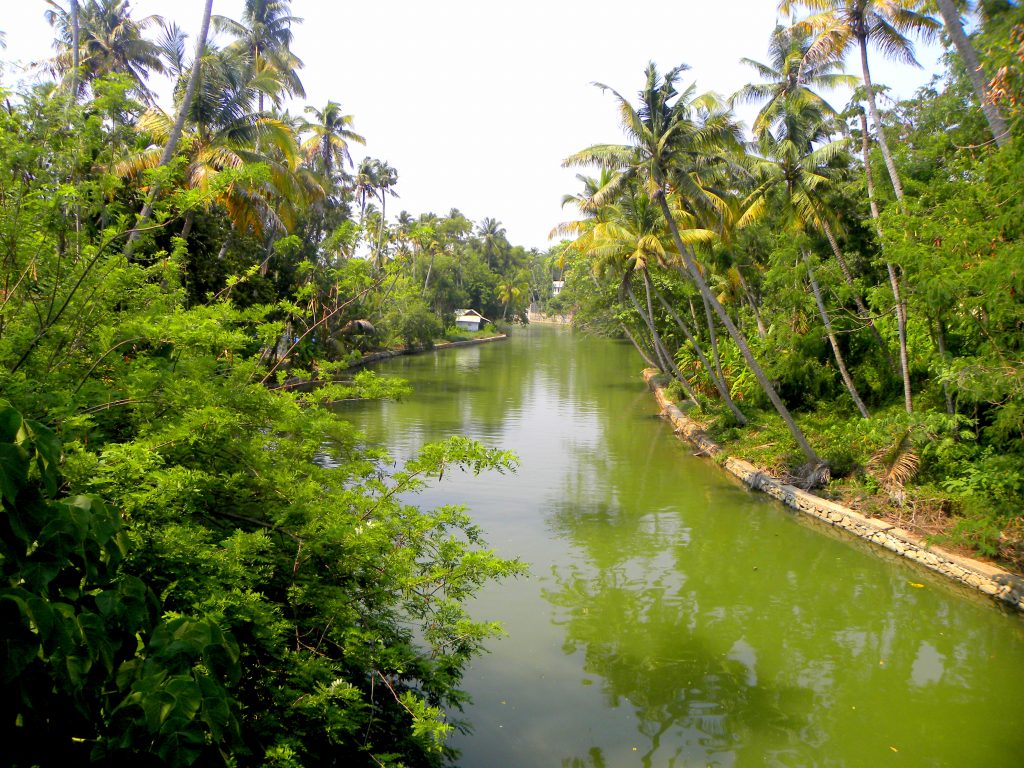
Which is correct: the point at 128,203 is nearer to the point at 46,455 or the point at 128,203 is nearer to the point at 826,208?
the point at 46,455

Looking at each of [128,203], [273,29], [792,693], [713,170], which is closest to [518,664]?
[792,693]

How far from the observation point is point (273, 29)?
2580 cm

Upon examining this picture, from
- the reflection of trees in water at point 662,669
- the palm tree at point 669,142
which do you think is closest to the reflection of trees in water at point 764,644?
the reflection of trees in water at point 662,669

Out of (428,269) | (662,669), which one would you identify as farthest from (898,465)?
(428,269)

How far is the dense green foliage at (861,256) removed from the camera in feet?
31.9

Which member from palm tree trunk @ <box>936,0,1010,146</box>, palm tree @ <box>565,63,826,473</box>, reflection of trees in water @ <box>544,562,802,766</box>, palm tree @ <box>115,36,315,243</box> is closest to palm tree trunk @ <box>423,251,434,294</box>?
palm tree @ <box>115,36,315,243</box>

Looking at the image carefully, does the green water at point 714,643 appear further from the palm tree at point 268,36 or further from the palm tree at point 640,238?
the palm tree at point 268,36

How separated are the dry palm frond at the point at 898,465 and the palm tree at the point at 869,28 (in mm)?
4577

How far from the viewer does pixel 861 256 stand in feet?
57.5

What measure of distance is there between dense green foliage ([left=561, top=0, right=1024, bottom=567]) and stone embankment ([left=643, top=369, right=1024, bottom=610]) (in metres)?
0.35

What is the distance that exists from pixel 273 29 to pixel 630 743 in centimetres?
2749

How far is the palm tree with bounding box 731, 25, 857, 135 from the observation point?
1572cm

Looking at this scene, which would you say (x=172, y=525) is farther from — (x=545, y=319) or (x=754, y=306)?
(x=545, y=319)

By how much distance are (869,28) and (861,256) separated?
584cm
